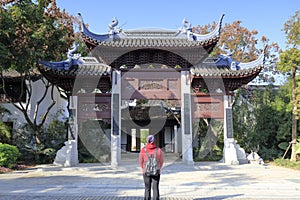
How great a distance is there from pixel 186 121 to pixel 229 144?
196cm

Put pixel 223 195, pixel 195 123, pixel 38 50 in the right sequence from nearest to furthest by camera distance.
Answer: pixel 223 195, pixel 38 50, pixel 195 123

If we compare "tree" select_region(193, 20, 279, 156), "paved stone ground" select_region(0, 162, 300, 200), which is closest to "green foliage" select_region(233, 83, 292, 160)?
"tree" select_region(193, 20, 279, 156)

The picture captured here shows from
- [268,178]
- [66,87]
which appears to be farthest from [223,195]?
[66,87]

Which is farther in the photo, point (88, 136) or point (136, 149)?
point (136, 149)

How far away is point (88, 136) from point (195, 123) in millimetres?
5789

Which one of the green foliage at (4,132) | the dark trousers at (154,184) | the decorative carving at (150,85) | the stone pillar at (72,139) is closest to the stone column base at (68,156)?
the stone pillar at (72,139)

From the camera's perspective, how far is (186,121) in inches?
441

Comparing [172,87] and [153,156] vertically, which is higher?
[172,87]

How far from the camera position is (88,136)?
14148mm

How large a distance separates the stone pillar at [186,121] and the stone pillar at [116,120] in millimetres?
2563

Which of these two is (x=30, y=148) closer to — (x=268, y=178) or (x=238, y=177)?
(x=238, y=177)

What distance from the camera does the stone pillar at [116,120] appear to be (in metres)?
10.8

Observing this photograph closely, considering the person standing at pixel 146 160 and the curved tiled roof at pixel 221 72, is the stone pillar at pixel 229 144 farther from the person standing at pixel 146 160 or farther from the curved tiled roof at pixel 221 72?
the person standing at pixel 146 160

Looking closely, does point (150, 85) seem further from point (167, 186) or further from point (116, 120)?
point (167, 186)
